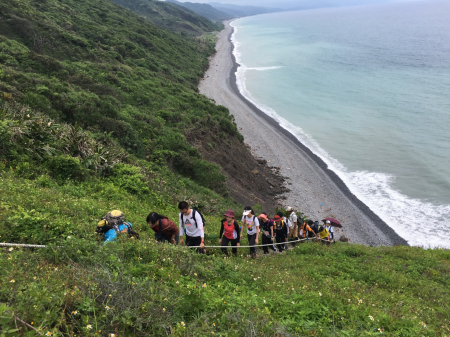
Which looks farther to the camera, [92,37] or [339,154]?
[92,37]

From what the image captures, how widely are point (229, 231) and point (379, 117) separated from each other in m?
41.3

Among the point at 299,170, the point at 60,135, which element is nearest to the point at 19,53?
the point at 60,135

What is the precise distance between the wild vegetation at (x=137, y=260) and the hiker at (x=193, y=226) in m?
0.62

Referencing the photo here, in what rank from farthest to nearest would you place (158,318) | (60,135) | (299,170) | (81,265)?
1. (299,170)
2. (60,135)
3. (81,265)
4. (158,318)

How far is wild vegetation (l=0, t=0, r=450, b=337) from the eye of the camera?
11.5ft

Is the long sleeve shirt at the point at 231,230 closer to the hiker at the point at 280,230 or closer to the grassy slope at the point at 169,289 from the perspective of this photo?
the grassy slope at the point at 169,289

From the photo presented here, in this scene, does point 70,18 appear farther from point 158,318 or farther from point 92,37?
point 158,318

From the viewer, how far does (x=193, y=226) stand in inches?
281

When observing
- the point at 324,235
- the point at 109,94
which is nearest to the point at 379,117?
the point at 324,235

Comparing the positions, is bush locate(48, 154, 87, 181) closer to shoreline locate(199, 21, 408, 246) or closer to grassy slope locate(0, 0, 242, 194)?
grassy slope locate(0, 0, 242, 194)

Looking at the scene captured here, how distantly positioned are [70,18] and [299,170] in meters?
36.1

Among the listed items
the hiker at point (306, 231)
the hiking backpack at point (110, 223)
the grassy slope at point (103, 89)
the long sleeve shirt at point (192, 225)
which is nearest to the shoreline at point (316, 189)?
the grassy slope at point (103, 89)

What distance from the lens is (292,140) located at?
115 ft

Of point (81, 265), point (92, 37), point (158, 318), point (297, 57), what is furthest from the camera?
point (297, 57)
